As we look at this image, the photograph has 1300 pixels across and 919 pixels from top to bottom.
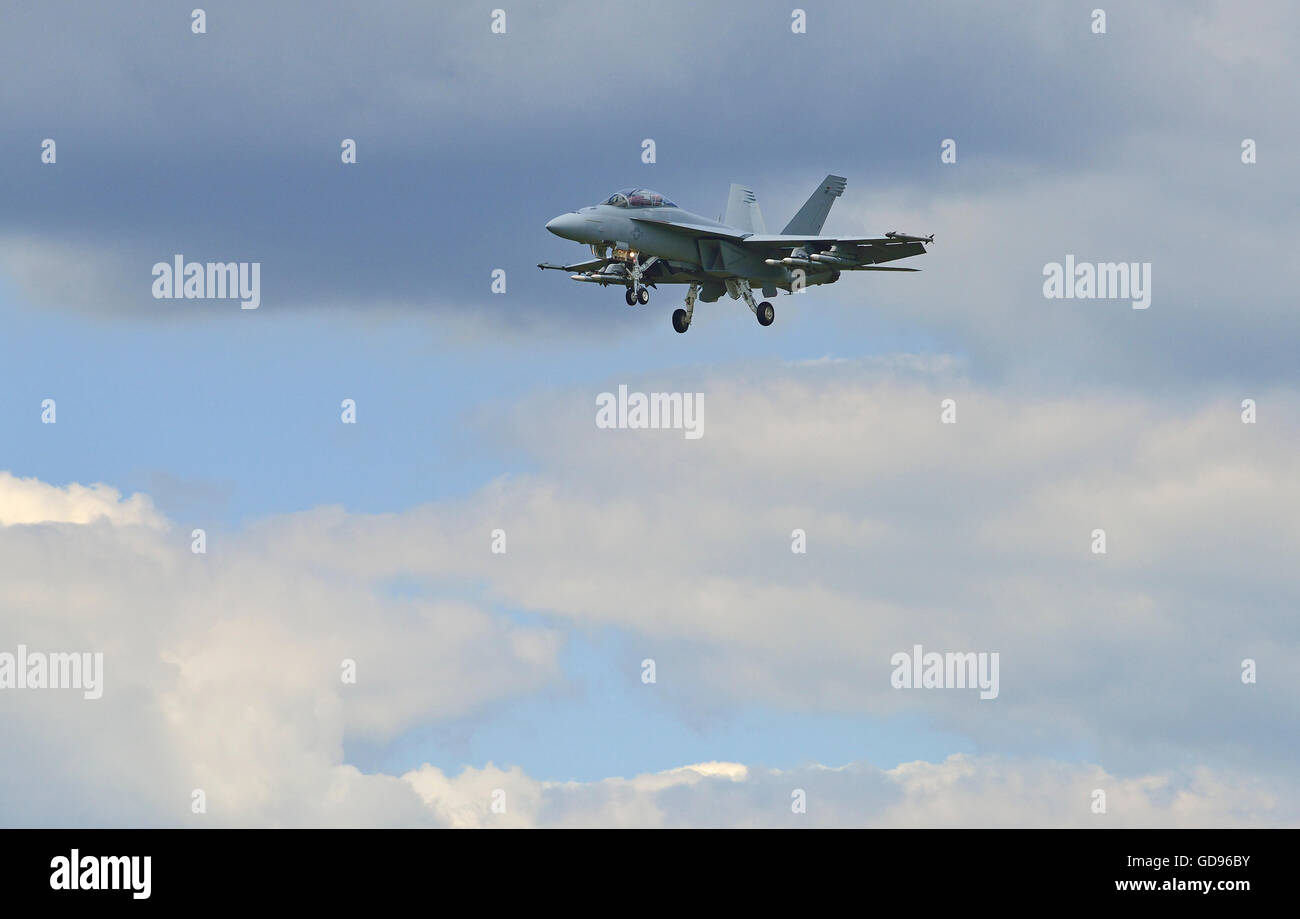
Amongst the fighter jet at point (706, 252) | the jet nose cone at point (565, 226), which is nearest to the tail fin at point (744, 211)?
the fighter jet at point (706, 252)

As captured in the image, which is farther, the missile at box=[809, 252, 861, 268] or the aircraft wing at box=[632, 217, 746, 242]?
the missile at box=[809, 252, 861, 268]

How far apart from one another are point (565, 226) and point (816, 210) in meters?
18.1

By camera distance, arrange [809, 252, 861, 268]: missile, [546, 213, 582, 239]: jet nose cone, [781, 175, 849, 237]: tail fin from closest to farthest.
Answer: [546, 213, 582, 239]: jet nose cone, [809, 252, 861, 268]: missile, [781, 175, 849, 237]: tail fin

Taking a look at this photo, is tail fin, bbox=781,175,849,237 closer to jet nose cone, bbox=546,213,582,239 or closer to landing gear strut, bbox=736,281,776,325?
landing gear strut, bbox=736,281,776,325

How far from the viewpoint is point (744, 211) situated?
102 meters

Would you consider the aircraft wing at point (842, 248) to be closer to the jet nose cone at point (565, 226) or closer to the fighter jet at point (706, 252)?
the fighter jet at point (706, 252)

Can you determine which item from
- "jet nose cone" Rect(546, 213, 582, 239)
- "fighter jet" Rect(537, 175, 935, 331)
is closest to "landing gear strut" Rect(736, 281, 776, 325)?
"fighter jet" Rect(537, 175, 935, 331)

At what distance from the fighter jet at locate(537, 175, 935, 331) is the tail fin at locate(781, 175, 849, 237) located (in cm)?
208

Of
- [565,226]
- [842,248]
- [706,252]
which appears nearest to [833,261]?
[842,248]

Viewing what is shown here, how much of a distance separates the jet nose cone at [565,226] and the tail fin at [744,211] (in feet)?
39.6

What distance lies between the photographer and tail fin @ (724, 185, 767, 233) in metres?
101

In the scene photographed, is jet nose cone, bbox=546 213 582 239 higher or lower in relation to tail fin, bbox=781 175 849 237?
lower
